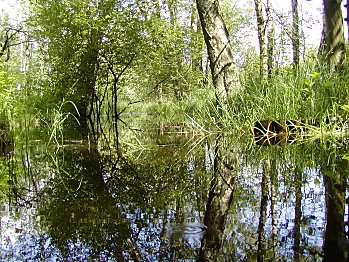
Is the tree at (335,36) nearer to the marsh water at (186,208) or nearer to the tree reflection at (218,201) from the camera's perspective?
the marsh water at (186,208)

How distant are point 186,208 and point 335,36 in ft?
13.7

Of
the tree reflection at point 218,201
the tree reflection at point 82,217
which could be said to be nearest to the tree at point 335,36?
the tree reflection at point 218,201

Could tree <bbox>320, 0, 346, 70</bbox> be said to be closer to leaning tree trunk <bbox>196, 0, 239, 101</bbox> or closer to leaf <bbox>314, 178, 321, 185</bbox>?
leaning tree trunk <bbox>196, 0, 239, 101</bbox>

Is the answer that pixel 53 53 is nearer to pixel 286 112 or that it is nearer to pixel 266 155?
pixel 286 112

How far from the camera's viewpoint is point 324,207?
6.72ft

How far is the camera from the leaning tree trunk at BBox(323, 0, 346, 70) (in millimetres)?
5258

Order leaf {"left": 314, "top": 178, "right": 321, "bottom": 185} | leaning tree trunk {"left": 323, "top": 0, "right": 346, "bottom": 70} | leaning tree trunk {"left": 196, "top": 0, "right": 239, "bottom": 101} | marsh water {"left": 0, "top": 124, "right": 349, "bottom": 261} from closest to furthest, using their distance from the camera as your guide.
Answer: marsh water {"left": 0, "top": 124, "right": 349, "bottom": 261}, leaf {"left": 314, "top": 178, "right": 321, "bottom": 185}, leaning tree trunk {"left": 196, "top": 0, "right": 239, "bottom": 101}, leaning tree trunk {"left": 323, "top": 0, "right": 346, "bottom": 70}

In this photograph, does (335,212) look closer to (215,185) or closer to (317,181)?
(317,181)

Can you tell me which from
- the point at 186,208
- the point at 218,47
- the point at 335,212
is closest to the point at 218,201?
the point at 186,208

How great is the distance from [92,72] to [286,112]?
6048mm

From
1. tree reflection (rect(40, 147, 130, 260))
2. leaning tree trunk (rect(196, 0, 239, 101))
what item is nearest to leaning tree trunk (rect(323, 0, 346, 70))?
leaning tree trunk (rect(196, 0, 239, 101))

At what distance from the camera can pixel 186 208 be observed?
7.29 ft

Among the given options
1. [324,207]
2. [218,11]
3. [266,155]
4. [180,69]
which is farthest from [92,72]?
[324,207]

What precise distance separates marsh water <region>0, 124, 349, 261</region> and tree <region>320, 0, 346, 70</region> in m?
1.79
